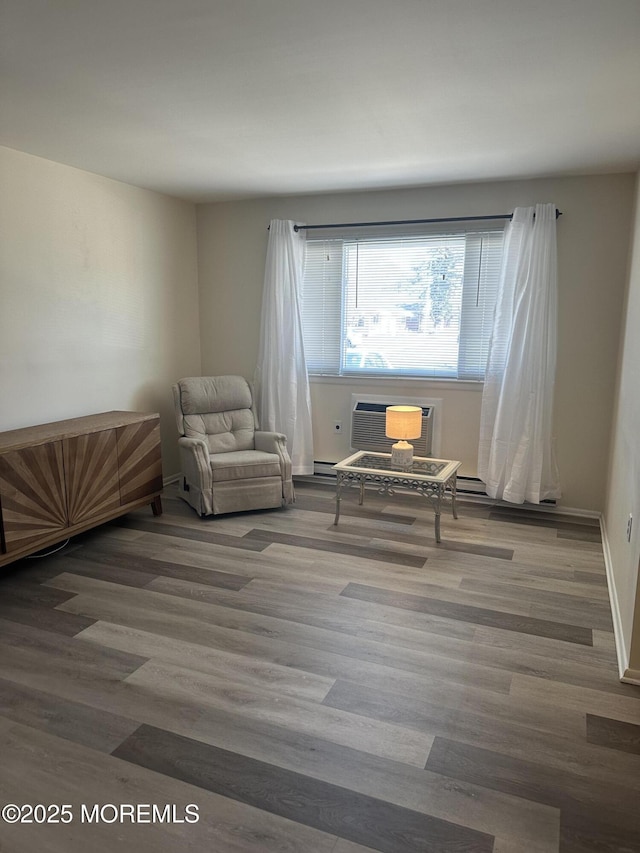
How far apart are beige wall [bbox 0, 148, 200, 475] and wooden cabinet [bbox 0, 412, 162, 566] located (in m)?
0.31

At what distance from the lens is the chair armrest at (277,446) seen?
4422 millimetres

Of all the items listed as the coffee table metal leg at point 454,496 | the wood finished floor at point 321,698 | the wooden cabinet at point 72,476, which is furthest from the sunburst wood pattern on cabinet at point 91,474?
the coffee table metal leg at point 454,496

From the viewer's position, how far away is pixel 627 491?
296cm

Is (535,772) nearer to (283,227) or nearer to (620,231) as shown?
(620,231)

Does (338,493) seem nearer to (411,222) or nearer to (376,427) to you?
(376,427)

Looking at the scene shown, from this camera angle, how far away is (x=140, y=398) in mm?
4777

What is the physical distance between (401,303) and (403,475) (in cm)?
162

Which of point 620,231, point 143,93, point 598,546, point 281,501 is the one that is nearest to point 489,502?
point 598,546

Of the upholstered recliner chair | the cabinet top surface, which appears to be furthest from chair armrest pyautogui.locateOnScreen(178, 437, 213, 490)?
the cabinet top surface

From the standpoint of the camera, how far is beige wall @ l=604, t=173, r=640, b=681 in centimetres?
241

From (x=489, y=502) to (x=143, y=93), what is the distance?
12.0 ft

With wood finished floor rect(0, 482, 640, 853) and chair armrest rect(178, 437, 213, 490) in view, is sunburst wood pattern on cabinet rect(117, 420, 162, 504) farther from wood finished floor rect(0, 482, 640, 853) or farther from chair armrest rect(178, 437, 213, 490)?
wood finished floor rect(0, 482, 640, 853)

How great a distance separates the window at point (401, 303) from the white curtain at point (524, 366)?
0.56ft

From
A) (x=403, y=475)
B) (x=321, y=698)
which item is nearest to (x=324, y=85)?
(x=403, y=475)
